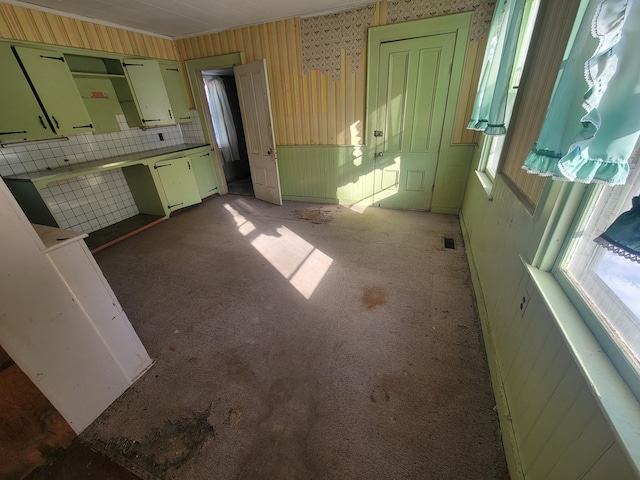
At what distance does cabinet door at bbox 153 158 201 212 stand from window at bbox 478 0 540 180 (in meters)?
4.22

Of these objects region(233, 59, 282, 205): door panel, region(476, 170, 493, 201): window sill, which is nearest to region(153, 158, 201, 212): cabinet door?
region(233, 59, 282, 205): door panel

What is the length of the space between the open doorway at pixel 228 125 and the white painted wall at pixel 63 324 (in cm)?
383

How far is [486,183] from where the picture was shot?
2.60 metres

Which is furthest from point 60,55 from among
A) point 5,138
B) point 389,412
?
point 389,412

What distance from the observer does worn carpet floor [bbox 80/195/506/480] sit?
1283 millimetres

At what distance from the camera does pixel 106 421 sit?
1473mm

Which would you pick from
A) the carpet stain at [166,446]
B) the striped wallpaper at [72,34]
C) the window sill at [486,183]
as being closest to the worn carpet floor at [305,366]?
the carpet stain at [166,446]

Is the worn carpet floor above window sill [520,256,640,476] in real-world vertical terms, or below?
below

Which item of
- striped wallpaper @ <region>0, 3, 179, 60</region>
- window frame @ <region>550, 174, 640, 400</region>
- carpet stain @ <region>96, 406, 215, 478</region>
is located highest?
striped wallpaper @ <region>0, 3, 179, 60</region>

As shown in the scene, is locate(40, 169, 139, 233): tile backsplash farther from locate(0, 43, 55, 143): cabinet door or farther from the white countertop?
the white countertop

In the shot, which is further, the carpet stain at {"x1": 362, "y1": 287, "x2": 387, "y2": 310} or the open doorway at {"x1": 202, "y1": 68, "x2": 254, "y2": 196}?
the open doorway at {"x1": 202, "y1": 68, "x2": 254, "y2": 196}

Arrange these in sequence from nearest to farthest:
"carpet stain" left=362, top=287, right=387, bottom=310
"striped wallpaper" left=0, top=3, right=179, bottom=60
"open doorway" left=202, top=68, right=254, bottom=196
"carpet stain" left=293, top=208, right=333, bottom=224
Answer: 1. "carpet stain" left=362, top=287, right=387, bottom=310
2. "striped wallpaper" left=0, top=3, right=179, bottom=60
3. "carpet stain" left=293, top=208, right=333, bottom=224
4. "open doorway" left=202, top=68, right=254, bottom=196

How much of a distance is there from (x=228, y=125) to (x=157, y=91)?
1708 mm

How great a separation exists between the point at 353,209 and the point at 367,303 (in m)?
2.18
